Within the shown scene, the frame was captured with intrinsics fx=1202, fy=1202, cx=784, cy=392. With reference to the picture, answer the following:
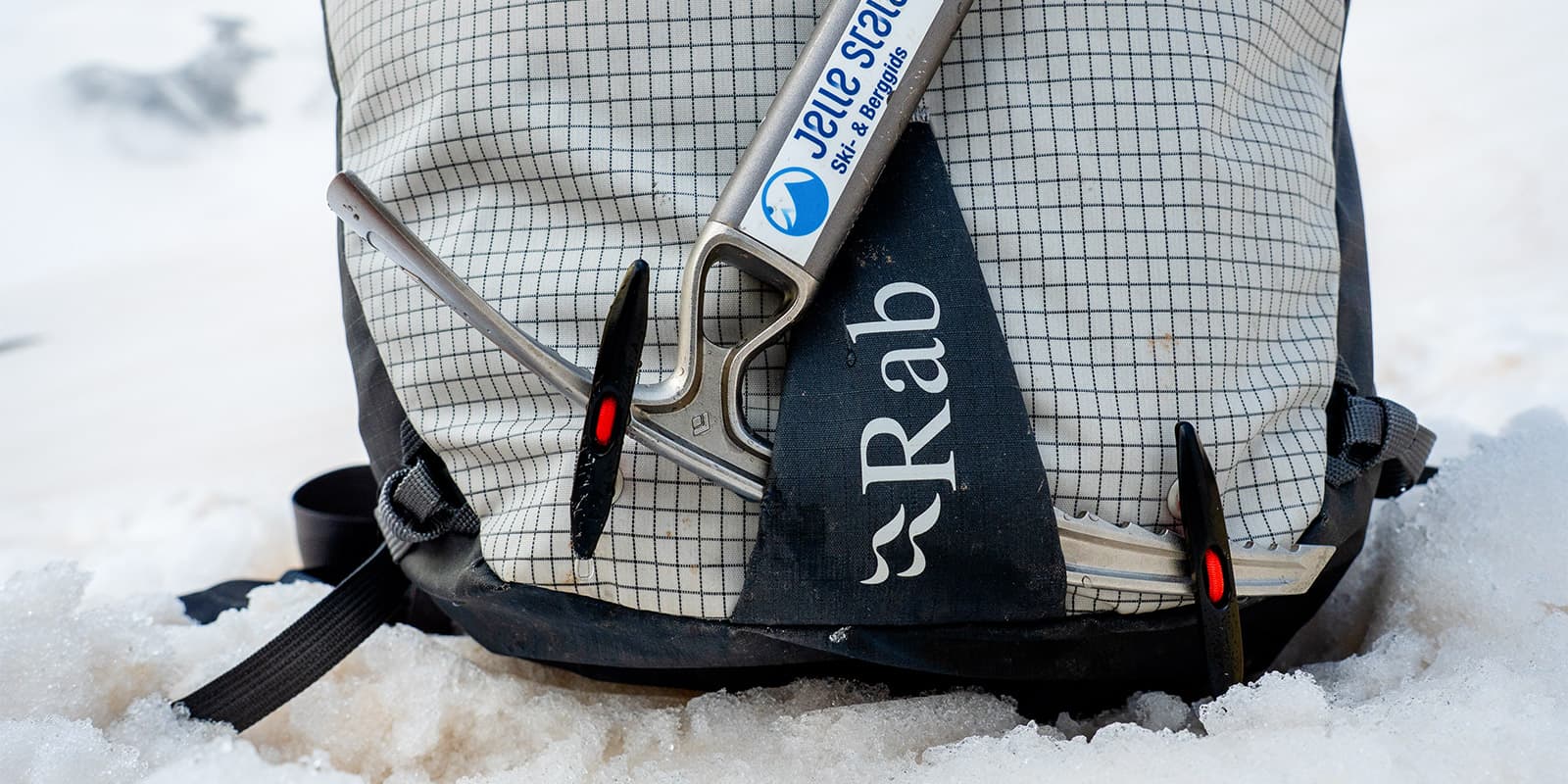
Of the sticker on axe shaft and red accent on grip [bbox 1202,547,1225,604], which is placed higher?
the sticker on axe shaft

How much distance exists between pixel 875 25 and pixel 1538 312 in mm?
675

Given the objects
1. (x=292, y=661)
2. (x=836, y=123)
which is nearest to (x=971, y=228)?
(x=836, y=123)

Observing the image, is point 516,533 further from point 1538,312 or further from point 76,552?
point 1538,312

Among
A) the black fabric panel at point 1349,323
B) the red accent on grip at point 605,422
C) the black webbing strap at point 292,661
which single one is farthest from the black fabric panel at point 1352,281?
the black webbing strap at point 292,661

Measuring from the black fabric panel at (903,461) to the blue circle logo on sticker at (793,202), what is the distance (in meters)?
0.02

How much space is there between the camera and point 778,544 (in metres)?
0.40

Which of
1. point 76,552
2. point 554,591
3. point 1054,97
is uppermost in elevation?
point 1054,97

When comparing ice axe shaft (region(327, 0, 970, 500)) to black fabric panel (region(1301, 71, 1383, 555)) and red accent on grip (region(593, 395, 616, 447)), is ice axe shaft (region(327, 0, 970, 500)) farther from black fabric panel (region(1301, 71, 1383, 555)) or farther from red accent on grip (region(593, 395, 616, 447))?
black fabric panel (region(1301, 71, 1383, 555))

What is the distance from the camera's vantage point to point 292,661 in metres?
0.45

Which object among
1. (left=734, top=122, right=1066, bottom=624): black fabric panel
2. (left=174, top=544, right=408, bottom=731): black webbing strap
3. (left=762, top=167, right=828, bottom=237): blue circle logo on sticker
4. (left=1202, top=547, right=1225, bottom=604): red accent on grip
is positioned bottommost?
(left=174, top=544, right=408, bottom=731): black webbing strap

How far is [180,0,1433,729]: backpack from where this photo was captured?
390 mm

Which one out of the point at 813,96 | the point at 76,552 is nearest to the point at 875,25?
the point at 813,96

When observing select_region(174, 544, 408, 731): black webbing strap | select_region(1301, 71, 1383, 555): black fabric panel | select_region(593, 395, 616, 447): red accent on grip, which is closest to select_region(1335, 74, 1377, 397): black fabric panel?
select_region(1301, 71, 1383, 555): black fabric panel

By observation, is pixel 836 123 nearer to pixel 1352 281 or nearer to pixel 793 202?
pixel 793 202
